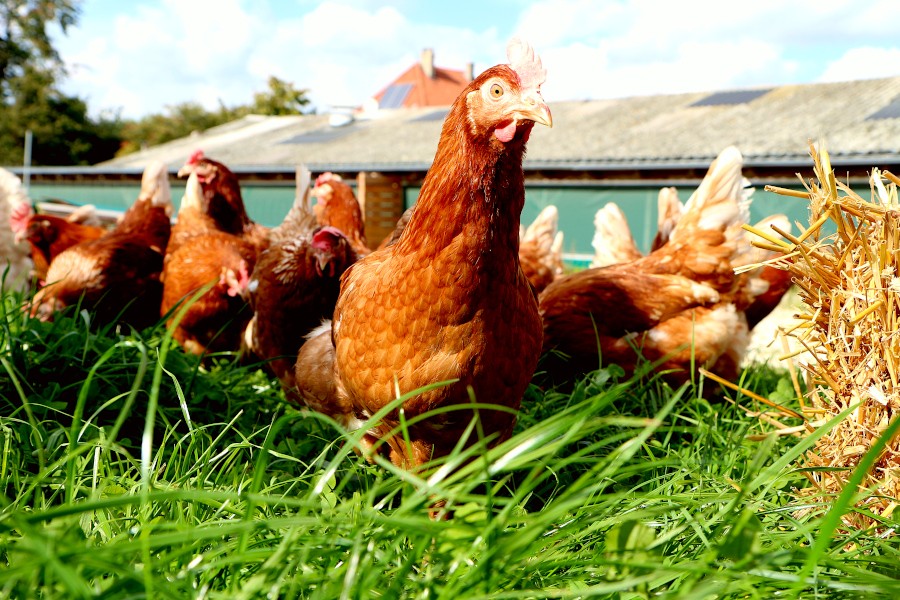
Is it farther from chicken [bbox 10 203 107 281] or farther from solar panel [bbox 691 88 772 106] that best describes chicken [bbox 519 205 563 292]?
solar panel [bbox 691 88 772 106]

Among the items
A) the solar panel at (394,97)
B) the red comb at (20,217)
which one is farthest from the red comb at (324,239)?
the solar panel at (394,97)

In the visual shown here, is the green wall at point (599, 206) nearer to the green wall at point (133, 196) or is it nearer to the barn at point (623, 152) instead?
the barn at point (623, 152)

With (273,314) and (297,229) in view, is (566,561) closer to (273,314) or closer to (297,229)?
(273,314)

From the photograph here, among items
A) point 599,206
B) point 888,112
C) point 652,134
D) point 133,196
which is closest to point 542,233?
point 599,206

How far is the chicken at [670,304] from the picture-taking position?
3.67 meters

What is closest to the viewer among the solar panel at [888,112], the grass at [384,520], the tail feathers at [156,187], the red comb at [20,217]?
the grass at [384,520]

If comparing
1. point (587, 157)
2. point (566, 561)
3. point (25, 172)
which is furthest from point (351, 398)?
point (25, 172)

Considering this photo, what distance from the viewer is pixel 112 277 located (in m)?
4.55

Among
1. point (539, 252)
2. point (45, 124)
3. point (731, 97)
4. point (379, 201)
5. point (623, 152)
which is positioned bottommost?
point (539, 252)

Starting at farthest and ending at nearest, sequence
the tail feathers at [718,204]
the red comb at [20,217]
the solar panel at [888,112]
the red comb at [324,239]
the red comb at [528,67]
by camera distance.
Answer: the solar panel at [888,112], the red comb at [20,217], the tail feathers at [718,204], the red comb at [324,239], the red comb at [528,67]

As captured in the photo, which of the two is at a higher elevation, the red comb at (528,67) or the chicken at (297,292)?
the red comb at (528,67)

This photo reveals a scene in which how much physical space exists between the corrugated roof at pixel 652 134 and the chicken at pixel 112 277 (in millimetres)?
7925

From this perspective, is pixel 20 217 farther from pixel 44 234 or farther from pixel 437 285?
pixel 437 285

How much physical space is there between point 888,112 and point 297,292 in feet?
40.5
